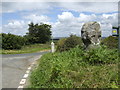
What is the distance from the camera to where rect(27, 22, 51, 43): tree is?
33.6 meters

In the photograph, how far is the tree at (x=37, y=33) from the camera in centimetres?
3357

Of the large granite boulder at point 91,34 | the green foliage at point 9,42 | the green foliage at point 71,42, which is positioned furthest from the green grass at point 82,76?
the green foliage at point 9,42

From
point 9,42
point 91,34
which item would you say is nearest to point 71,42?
point 91,34

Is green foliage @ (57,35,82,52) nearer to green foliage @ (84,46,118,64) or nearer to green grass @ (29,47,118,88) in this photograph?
green foliage @ (84,46,118,64)

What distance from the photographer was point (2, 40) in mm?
26250

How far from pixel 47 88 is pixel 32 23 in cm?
→ 3120

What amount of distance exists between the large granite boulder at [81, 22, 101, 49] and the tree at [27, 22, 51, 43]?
26115 millimetres

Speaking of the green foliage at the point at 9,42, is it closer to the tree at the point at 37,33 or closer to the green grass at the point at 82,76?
the tree at the point at 37,33

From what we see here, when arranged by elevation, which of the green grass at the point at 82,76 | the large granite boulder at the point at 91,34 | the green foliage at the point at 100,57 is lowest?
the green grass at the point at 82,76

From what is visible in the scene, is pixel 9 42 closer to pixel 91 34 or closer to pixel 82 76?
pixel 91 34

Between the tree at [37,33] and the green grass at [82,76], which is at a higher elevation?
the tree at [37,33]

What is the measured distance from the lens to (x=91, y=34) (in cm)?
763

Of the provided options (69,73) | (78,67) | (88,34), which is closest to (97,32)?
(88,34)

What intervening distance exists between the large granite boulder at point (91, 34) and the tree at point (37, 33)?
26115mm
